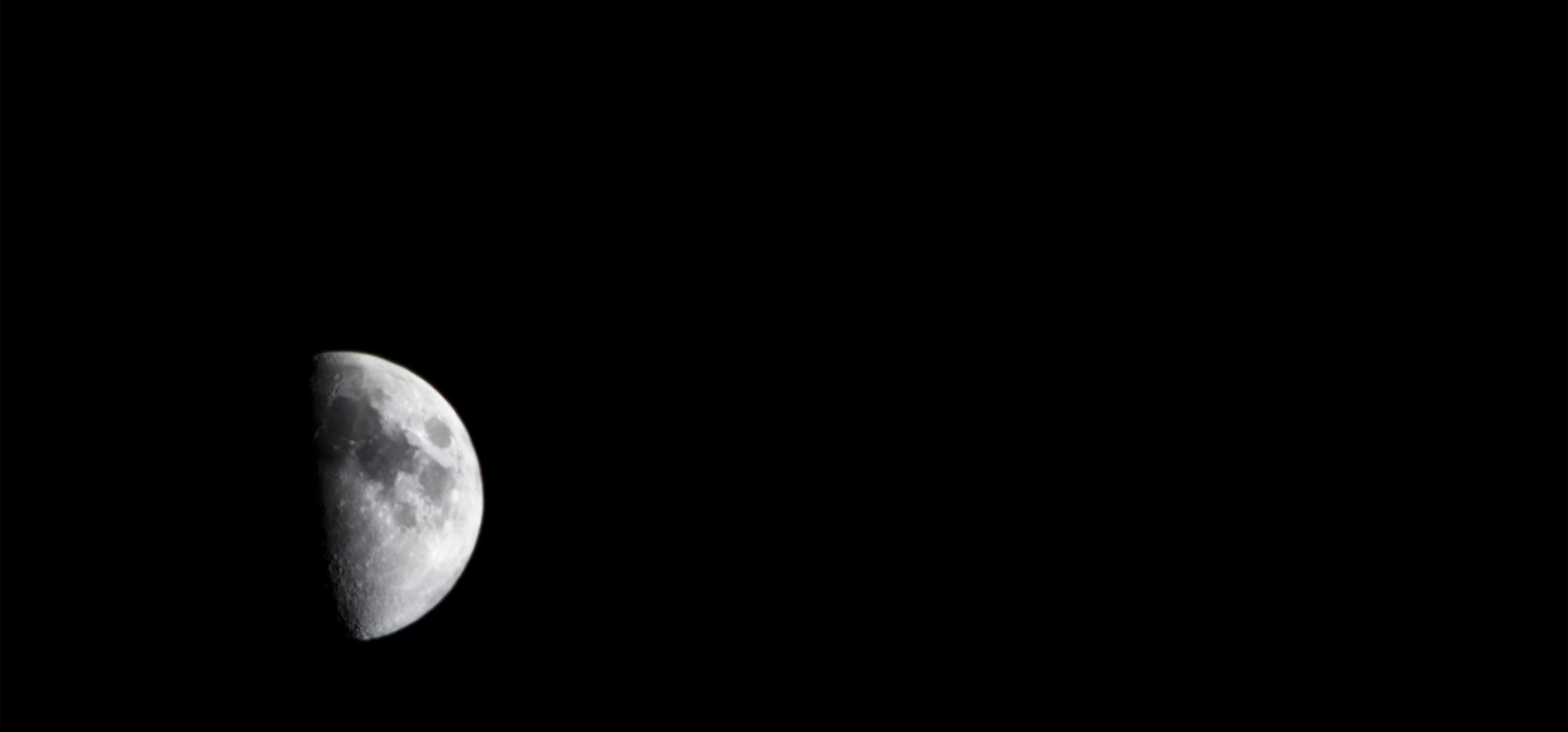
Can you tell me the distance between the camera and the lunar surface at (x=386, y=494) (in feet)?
15.6

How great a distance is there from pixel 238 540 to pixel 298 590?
1.09 feet

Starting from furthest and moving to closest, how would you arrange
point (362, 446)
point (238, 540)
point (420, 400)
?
point (420, 400), point (362, 446), point (238, 540)

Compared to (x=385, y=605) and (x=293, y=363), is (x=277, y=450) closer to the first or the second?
(x=293, y=363)

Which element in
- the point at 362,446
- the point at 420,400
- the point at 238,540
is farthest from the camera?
the point at 420,400

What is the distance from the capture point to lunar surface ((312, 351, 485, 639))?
4766 mm

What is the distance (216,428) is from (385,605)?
1.12 m

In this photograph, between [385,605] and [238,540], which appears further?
[385,605]

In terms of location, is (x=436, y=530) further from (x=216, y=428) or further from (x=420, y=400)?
(x=216, y=428)

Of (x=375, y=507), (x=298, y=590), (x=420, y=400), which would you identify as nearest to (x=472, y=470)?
(x=420, y=400)

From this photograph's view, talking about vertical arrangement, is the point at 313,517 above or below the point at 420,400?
below

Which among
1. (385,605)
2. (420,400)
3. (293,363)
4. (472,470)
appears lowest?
(385,605)

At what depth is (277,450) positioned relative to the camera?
4.65 meters

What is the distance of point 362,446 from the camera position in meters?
4.85

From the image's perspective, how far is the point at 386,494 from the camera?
4859 mm
